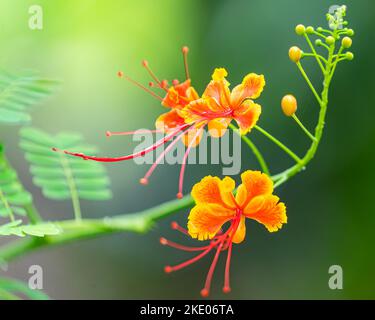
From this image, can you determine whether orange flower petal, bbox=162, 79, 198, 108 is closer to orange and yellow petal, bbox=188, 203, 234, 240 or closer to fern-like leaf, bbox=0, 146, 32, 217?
orange and yellow petal, bbox=188, 203, 234, 240

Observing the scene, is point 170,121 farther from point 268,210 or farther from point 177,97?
point 268,210

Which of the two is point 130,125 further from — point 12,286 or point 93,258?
point 12,286

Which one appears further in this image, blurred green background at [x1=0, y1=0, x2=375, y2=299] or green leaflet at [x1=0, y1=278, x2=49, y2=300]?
blurred green background at [x1=0, y1=0, x2=375, y2=299]

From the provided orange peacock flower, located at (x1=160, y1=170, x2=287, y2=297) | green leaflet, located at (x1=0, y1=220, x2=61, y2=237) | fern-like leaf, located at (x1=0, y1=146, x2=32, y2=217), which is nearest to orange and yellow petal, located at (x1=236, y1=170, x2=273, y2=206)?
orange peacock flower, located at (x1=160, y1=170, x2=287, y2=297)

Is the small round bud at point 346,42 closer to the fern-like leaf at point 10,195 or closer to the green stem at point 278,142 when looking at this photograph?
the green stem at point 278,142

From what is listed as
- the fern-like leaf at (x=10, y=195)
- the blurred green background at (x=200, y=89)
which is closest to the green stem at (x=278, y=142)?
the fern-like leaf at (x=10, y=195)

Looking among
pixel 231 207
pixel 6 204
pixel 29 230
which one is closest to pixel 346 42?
pixel 231 207

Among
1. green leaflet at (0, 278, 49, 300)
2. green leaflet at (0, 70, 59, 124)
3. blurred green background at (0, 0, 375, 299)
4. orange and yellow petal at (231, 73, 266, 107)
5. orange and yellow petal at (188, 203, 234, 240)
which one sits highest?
blurred green background at (0, 0, 375, 299)
